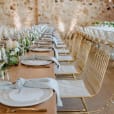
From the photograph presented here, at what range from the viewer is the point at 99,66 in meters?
2.48

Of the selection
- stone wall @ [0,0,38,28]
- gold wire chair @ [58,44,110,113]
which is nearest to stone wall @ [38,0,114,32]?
stone wall @ [0,0,38,28]

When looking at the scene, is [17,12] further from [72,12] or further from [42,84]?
[42,84]

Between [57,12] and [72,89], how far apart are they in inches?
332

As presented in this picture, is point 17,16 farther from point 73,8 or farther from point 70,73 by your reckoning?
point 70,73

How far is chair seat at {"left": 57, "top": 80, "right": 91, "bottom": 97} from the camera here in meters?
2.31

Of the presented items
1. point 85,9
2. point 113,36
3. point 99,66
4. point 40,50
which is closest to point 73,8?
point 85,9

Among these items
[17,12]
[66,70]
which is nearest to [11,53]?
[66,70]

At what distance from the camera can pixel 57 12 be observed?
34.7ft

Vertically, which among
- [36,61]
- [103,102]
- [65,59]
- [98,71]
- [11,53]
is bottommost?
[103,102]

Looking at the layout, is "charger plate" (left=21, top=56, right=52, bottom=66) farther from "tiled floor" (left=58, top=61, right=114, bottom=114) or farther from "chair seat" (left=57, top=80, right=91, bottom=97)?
"tiled floor" (left=58, top=61, right=114, bottom=114)

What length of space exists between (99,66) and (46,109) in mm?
1346

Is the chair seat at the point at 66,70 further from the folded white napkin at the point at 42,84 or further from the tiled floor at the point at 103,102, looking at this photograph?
the folded white napkin at the point at 42,84

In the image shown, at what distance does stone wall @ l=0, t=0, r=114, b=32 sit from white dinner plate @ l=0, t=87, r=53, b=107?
9.28 meters

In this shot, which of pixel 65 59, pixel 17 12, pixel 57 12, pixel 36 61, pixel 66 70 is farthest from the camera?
pixel 17 12
